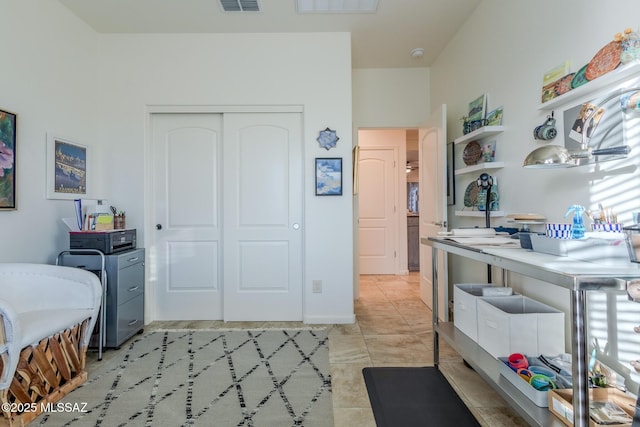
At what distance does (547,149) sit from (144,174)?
326 centimetres

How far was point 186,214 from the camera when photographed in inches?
125

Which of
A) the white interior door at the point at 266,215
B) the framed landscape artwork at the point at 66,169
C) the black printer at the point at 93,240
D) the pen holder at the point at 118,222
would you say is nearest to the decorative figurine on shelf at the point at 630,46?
the white interior door at the point at 266,215

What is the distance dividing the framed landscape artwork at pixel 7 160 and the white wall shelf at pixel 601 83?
3430 millimetres

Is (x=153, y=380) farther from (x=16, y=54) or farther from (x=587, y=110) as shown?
(x=587, y=110)

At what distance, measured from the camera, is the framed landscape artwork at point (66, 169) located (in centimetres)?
249

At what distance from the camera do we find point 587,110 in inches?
58.8

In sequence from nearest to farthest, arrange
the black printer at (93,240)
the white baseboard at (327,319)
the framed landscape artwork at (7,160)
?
the framed landscape artwork at (7,160)
the black printer at (93,240)
the white baseboard at (327,319)

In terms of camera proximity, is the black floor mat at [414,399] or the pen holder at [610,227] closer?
the pen holder at [610,227]

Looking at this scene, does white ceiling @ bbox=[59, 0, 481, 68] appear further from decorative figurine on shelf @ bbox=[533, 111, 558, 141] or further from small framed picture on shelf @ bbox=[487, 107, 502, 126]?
decorative figurine on shelf @ bbox=[533, 111, 558, 141]

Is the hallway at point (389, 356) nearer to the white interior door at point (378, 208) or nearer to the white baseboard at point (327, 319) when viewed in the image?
the white baseboard at point (327, 319)

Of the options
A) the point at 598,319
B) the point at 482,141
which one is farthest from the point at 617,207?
the point at 482,141

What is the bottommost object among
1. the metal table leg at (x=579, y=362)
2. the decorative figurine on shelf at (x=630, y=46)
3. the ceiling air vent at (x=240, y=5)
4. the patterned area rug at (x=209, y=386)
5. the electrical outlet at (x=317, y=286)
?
the patterned area rug at (x=209, y=386)

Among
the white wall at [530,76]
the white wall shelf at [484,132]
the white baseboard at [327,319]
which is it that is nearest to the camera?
the white wall at [530,76]

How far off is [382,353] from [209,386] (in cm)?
126
